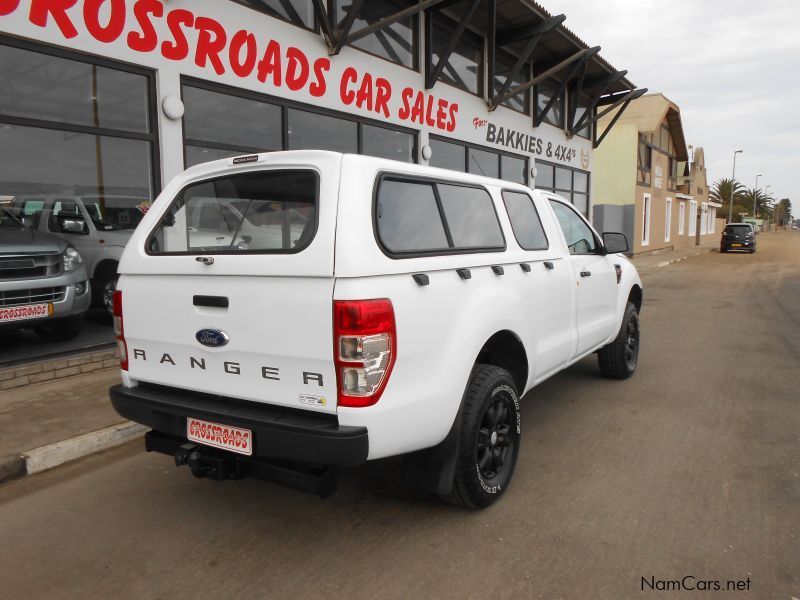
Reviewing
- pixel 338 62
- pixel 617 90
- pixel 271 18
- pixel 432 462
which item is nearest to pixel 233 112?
pixel 271 18

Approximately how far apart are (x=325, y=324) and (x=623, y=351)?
408 cm

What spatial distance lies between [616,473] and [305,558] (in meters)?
2.01

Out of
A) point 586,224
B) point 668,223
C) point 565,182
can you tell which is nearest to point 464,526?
point 586,224

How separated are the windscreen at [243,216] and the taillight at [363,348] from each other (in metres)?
0.40

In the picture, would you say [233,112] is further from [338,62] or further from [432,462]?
[432,462]

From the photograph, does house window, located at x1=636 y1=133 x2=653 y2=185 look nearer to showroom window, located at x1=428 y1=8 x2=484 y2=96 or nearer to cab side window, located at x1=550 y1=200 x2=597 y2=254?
showroom window, located at x1=428 y1=8 x2=484 y2=96

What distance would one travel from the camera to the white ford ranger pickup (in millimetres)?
2432

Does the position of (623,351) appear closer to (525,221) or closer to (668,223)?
(525,221)

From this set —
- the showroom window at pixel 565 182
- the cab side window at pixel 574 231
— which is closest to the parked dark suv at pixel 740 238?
the showroom window at pixel 565 182

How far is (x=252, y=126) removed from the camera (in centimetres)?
763

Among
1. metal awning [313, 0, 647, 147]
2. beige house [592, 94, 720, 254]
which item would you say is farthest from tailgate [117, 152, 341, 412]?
beige house [592, 94, 720, 254]

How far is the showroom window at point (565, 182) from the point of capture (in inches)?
602

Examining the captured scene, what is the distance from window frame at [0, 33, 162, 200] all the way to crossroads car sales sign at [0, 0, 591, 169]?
103mm

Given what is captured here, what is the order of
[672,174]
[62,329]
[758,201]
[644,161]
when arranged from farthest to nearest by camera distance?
[758,201]
[672,174]
[644,161]
[62,329]
